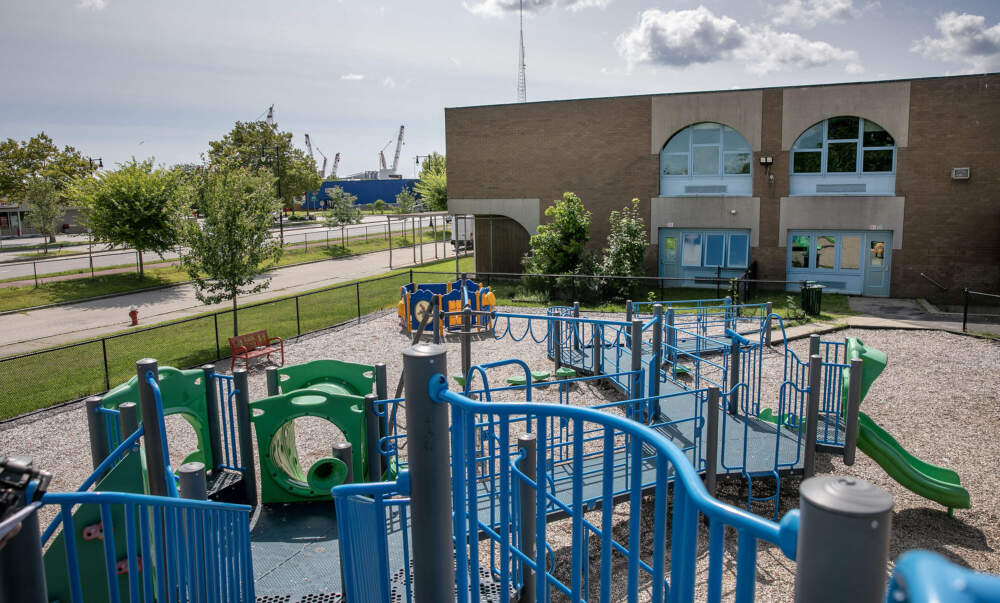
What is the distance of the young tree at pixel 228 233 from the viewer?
17578 mm


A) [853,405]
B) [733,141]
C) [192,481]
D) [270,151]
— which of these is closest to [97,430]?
[192,481]

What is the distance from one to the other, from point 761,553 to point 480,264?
25765 millimetres

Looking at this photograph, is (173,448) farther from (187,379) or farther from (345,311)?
(345,311)

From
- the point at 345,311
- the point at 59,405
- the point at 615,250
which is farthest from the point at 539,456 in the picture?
the point at 615,250

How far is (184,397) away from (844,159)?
81.6 ft

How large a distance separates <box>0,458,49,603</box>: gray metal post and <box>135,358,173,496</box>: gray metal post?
3.27 m

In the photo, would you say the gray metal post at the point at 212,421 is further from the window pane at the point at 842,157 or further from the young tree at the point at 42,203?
the young tree at the point at 42,203

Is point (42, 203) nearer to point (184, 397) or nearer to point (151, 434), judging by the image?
point (184, 397)

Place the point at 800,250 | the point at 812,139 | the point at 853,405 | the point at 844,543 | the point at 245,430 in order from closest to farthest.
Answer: the point at 844,543, the point at 245,430, the point at 853,405, the point at 812,139, the point at 800,250

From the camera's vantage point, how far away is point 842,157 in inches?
1003

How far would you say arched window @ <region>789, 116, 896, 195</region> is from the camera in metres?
24.9

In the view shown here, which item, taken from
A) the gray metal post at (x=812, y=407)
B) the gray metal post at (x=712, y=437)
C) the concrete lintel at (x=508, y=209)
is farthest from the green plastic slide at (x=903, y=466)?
the concrete lintel at (x=508, y=209)

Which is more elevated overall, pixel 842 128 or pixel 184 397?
pixel 842 128

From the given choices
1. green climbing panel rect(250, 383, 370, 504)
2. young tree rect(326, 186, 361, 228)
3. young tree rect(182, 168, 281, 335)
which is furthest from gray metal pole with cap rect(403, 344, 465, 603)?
young tree rect(326, 186, 361, 228)
